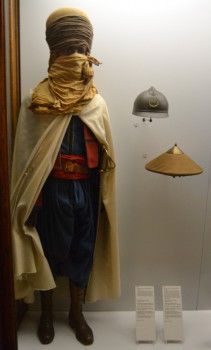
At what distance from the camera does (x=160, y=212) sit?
1682 mm

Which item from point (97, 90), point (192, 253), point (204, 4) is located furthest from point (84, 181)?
point (204, 4)

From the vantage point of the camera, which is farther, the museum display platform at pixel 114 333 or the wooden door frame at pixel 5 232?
the museum display platform at pixel 114 333

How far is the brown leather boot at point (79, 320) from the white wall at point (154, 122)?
0.54 feet

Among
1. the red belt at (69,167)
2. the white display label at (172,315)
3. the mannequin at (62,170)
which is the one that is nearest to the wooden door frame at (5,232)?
the mannequin at (62,170)

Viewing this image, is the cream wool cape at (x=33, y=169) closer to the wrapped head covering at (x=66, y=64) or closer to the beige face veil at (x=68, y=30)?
the wrapped head covering at (x=66, y=64)

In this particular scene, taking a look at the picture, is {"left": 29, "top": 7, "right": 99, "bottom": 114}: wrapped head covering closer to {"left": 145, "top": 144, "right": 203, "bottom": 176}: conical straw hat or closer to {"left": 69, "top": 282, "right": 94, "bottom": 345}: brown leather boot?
{"left": 145, "top": 144, "right": 203, "bottom": 176}: conical straw hat

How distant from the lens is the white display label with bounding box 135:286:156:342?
4.94ft

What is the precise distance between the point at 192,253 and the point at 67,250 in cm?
70

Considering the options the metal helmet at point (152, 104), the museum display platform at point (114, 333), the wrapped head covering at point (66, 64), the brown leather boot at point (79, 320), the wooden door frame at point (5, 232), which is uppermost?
the wrapped head covering at point (66, 64)

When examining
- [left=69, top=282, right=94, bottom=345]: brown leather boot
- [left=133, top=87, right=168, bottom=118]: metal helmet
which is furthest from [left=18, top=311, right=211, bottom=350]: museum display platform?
[left=133, top=87, right=168, bottom=118]: metal helmet

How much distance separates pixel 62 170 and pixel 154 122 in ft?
1.71

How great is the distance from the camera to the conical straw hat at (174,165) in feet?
4.36

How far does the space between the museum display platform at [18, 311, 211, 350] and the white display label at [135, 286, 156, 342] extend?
0.14 ft

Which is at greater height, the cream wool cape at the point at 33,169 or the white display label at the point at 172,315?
the cream wool cape at the point at 33,169
